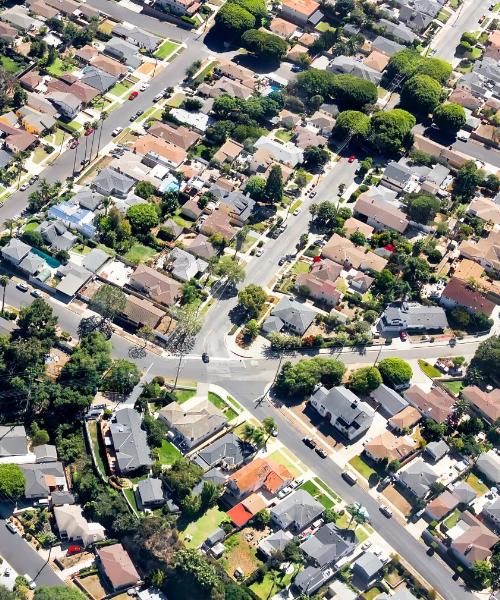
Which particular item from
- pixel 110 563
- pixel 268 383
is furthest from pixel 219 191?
pixel 110 563

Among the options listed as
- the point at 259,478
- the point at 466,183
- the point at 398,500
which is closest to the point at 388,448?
the point at 398,500

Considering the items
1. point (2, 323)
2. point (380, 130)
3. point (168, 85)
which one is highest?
point (380, 130)

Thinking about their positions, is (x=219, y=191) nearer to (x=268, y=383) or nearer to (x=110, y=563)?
(x=268, y=383)

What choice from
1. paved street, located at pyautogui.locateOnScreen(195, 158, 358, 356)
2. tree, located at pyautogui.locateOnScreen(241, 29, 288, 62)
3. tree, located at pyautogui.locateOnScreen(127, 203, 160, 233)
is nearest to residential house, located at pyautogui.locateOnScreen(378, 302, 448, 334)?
paved street, located at pyautogui.locateOnScreen(195, 158, 358, 356)

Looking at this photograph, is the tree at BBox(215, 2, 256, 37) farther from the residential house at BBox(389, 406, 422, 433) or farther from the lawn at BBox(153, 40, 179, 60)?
the residential house at BBox(389, 406, 422, 433)

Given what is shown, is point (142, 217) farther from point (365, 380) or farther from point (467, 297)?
point (467, 297)

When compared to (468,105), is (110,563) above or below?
below
